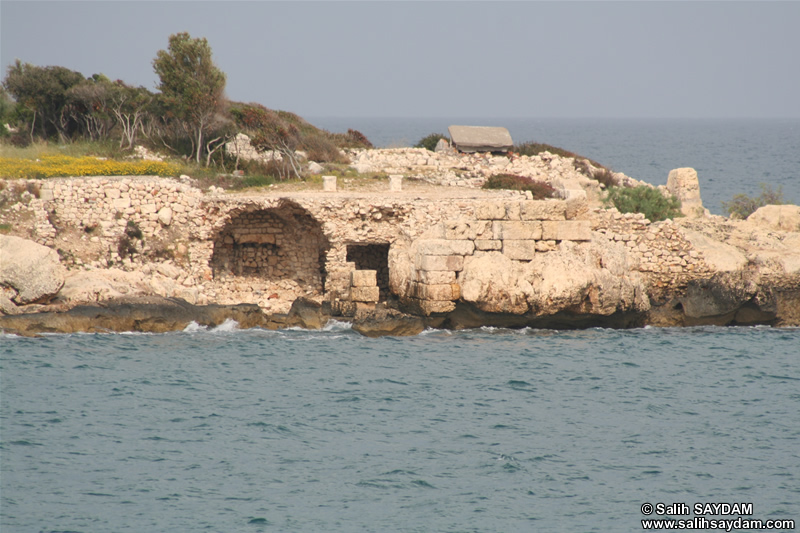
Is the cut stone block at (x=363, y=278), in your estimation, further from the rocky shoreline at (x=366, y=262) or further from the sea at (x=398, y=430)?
the sea at (x=398, y=430)

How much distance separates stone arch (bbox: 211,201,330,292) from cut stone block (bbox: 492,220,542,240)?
5.81m

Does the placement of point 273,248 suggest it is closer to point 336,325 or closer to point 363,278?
point 363,278

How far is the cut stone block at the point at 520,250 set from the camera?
79.6 feet

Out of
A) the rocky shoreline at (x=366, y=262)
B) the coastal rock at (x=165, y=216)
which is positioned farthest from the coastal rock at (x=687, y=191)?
the coastal rock at (x=165, y=216)

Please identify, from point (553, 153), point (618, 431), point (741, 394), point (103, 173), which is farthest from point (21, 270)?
point (553, 153)

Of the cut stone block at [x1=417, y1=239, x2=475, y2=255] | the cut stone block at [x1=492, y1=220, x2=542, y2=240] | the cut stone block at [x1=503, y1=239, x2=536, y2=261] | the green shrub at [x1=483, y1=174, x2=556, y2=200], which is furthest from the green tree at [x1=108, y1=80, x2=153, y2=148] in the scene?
the cut stone block at [x1=503, y1=239, x2=536, y2=261]

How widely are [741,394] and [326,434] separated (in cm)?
904

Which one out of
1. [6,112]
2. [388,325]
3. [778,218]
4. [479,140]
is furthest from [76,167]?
[778,218]

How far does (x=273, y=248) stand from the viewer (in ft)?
94.9

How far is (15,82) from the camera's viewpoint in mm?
33719

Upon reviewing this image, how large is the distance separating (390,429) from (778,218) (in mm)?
17518

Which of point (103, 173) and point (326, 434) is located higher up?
point (103, 173)

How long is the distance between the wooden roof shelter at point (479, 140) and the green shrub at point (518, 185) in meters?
6.17

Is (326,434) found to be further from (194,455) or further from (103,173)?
(103,173)
